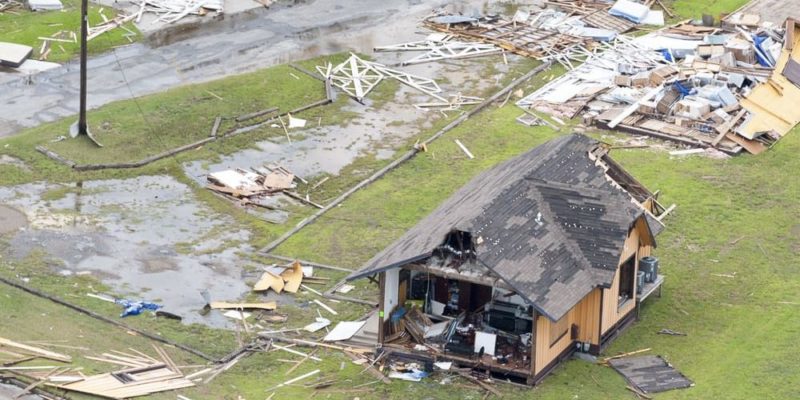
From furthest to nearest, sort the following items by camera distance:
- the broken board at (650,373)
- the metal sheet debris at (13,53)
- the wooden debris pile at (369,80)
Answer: the wooden debris pile at (369,80) → the metal sheet debris at (13,53) → the broken board at (650,373)

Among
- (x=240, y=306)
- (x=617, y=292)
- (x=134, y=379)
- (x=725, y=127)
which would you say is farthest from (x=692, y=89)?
(x=134, y=379)

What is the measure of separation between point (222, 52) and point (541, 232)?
24.3m

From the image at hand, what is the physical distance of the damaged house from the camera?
41.5 meters

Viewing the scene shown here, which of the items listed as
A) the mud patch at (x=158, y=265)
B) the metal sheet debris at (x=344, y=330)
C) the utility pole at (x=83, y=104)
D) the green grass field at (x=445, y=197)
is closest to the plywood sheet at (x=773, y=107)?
the green grass field at (x=445, y=197)

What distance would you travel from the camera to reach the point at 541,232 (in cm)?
4278

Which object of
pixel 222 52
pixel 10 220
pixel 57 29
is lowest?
pixel 222 52

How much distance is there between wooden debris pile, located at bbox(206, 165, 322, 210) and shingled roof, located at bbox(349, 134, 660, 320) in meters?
8.93

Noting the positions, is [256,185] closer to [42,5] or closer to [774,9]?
[42,5]

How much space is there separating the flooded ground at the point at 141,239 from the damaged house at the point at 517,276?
19.5 feet

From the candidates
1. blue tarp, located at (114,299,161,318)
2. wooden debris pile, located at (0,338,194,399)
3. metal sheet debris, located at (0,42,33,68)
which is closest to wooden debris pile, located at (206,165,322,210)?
blue tarp, located at (114,299,161,318)

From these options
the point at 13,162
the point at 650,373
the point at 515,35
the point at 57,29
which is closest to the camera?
the point at 650,373

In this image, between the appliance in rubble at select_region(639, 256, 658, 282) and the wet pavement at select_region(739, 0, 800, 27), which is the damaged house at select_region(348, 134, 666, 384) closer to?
the appliance in rubble at select_region(639, 256, 658, 282)

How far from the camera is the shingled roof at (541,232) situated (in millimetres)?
41312

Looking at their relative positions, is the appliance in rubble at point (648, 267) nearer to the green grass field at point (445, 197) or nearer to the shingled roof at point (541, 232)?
the green grass field at point (445, 197)
